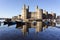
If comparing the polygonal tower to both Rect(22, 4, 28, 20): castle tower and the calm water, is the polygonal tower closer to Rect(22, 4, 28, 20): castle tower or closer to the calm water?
Rect(22, 4, 28, 20): castle tower

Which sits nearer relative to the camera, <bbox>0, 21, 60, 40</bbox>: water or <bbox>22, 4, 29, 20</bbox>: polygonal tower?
<bbox>0, 21, 60, 40</bbox>: water

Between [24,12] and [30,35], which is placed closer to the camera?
[30,35]

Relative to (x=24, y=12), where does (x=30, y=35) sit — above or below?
below

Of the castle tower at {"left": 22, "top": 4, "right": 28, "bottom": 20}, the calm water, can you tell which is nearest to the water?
the calm water

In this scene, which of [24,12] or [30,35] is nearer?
[30,35]

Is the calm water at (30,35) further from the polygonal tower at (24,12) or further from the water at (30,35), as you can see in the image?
the polygonal tower at (24,12)

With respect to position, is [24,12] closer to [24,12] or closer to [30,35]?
[24,12]

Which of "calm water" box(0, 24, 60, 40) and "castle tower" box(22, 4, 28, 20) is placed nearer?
"calm water" box(0, 24, 60, 40)

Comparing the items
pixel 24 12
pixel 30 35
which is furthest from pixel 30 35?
pixel 24 12

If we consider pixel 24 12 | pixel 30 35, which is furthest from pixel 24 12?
pixel 30 35

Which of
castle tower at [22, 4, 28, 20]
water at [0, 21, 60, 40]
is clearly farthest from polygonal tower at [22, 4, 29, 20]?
water at [0, 21, 60, 40]

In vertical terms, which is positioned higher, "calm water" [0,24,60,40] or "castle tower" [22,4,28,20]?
"castle tower" [22,4,28,20]

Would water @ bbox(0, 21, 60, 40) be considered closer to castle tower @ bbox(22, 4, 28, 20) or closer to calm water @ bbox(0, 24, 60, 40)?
calm water @ bbox(0, 24, 60, 40)

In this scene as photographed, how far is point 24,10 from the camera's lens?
13788 cm
